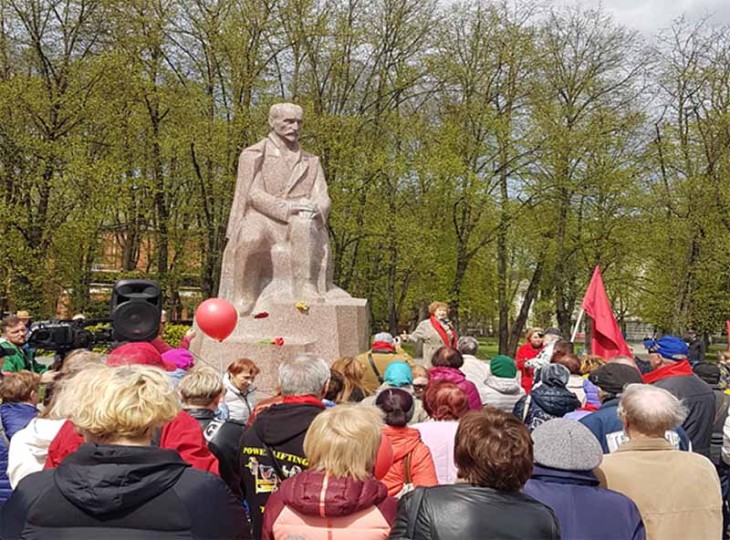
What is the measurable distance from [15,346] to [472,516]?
6.18 metres

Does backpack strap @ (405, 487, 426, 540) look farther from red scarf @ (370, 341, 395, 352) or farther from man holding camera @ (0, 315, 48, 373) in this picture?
man holding camera @ (0, 315, 48, 373)

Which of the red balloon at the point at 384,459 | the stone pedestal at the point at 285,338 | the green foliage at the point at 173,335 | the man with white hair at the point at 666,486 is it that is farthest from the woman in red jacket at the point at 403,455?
the green foliage at the point at 173,335

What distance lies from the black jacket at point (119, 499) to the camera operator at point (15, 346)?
513 cm

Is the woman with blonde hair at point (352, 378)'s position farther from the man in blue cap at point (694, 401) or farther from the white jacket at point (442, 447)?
the man in blue cap at point (694, 401)

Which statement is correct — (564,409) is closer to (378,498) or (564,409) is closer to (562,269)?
(378,498)

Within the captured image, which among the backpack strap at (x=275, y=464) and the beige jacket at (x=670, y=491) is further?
the backpack strap at (x=275, y=464)

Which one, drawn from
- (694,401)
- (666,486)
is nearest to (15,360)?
(694,401)

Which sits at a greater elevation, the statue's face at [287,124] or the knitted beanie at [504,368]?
the statue's face at [287,124]

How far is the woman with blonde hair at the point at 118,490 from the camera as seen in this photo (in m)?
2.38

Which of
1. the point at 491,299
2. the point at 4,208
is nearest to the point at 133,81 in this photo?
the point at 4,208

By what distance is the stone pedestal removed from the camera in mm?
9898

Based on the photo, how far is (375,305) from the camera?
3400 centimetres

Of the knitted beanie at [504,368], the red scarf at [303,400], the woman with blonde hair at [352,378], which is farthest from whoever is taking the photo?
the knitted beanie at [504,368]

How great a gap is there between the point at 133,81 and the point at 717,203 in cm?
1822
